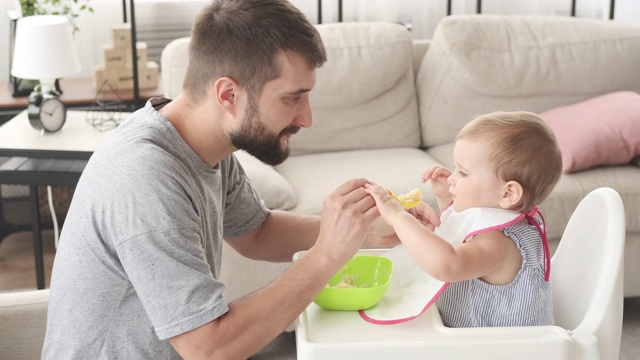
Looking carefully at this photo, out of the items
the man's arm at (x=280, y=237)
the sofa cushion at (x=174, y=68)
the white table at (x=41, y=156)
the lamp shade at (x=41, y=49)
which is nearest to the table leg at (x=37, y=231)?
the white table at (x=41, y=156)

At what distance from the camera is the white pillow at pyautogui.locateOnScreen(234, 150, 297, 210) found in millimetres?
2818

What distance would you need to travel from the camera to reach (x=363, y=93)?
3424 millimetres

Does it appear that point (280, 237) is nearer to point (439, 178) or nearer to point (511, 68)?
point (439, 178)

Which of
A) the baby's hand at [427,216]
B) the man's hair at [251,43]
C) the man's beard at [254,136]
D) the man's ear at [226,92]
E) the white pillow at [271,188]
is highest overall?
the man's hair at [251,43]

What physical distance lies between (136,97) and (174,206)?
94.6 inches

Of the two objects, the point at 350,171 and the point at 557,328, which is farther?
the point at 350,171

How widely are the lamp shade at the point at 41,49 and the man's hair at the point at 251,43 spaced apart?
156cm

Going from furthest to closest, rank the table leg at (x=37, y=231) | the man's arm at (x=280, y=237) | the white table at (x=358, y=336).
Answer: the table leg at (x=37, y=231), the man's arm at (x=280, y=237), the white table at (x=358, y=336)

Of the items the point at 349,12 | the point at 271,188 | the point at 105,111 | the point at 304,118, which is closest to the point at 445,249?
the point at 304,118

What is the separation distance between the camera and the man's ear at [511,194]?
5.47 ft

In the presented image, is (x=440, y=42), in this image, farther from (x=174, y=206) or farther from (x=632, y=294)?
(x=174, y=206)

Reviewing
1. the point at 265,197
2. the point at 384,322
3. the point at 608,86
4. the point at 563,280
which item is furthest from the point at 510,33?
the point at 384,322

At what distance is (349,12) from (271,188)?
177cm

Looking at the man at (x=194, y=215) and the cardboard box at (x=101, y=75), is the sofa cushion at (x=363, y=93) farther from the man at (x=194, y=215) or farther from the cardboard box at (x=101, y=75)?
the man at (x=194, y=215)
